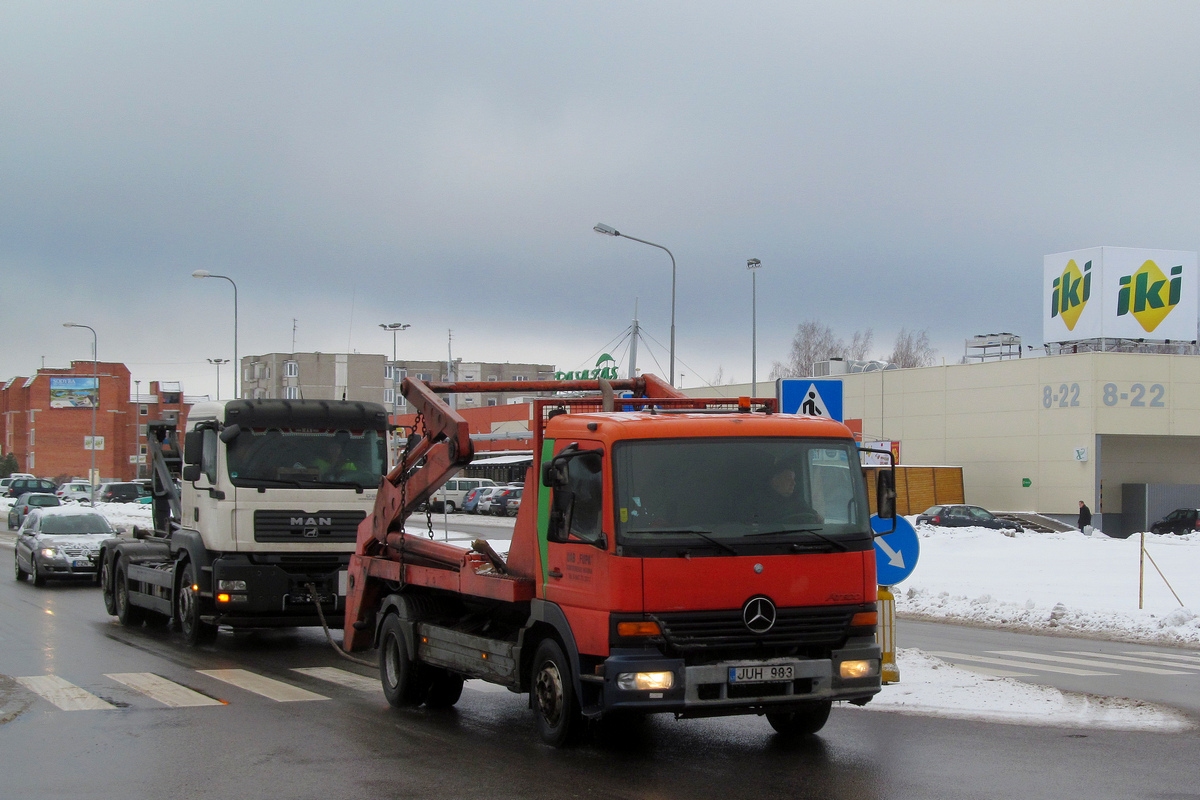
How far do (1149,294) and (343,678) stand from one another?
45.9 m

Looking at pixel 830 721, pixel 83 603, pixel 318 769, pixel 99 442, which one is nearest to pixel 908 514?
pixel 83 603

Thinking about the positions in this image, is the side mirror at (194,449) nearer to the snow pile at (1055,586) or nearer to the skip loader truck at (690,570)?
the skip loader truck at (690,570)

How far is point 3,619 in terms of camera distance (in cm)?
1870

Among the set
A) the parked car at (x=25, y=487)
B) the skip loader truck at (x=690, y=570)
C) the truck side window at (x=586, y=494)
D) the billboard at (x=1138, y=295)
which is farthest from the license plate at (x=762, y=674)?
the parked car at (x=25, y=487)

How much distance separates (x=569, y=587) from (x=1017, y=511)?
4369 centimetres

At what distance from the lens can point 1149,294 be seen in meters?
50.1

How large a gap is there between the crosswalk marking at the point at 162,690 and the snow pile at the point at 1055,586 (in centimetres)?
1305

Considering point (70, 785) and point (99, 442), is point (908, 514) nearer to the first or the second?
point (70, 785)

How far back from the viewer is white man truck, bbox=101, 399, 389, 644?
1500 cm

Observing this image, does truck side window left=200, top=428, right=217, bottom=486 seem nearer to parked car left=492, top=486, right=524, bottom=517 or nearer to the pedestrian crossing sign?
the pedestrian crossing sign

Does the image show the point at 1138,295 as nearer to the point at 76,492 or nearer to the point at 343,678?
the point at 343,678

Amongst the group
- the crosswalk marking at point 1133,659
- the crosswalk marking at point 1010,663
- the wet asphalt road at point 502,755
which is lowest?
the crosswalk marking at point 1133,659

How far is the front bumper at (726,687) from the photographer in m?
7.88

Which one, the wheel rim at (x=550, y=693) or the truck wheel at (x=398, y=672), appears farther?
the truck wheel at (x=398, y=672)
